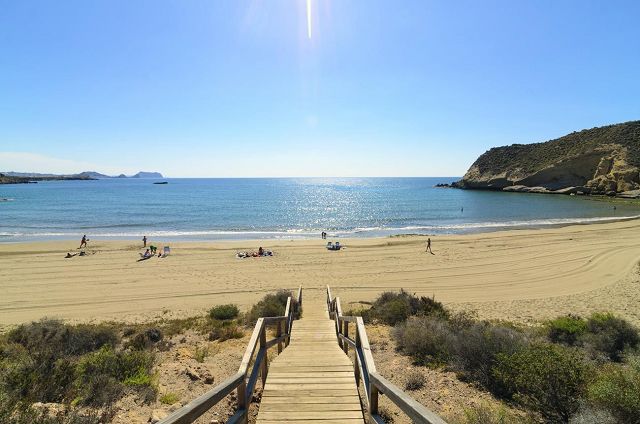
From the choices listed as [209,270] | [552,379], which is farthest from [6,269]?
[552,379]

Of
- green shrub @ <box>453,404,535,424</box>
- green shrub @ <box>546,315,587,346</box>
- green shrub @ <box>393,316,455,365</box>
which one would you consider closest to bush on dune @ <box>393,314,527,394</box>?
green shrub @ <box>393,316,455,365</box>

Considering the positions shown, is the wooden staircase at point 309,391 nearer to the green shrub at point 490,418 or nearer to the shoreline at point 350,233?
the green shrub at point 490,418

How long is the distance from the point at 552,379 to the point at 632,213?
193ft

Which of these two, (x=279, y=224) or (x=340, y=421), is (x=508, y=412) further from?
(x=279, y=224)

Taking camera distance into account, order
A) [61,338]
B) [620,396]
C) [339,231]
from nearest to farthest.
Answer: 1. [620,396]
2. [61,338]
3. [339,231]

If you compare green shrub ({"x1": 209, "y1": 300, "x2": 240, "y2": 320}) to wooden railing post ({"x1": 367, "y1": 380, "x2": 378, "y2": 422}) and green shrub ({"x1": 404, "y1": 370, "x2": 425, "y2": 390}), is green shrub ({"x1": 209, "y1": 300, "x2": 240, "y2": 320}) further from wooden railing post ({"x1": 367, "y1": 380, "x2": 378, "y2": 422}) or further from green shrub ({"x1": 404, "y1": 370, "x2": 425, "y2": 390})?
wooden railing post ({"x1": 367, "y1": 380, "x2": 378, "y2": 422})

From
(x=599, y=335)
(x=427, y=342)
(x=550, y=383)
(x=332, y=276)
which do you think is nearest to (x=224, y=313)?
(x=427, y=342)

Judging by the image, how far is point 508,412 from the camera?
497 centimetres

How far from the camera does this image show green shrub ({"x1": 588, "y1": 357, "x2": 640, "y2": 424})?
4.01 meters

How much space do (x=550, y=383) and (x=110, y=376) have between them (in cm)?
646

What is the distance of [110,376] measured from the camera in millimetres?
5688

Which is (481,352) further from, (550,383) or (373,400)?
(373,400)

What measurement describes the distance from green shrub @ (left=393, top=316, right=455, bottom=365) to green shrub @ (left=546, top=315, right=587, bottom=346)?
316 centimetres

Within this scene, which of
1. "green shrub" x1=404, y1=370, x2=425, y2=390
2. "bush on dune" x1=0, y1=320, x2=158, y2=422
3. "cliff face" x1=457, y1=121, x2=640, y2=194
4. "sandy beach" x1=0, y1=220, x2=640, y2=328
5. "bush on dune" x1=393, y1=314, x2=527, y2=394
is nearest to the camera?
"bush on dune" x1=0, y1=320, x2=158, y2=422
